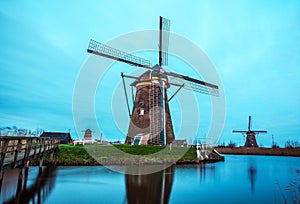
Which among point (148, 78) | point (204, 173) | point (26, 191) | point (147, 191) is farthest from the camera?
point (148, 78)

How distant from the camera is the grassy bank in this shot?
1184cm

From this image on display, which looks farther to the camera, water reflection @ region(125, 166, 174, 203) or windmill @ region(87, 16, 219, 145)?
windmill @ region(87, 16, 219, 145)

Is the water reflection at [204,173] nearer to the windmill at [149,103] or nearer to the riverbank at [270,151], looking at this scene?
the windmill at [149,103]

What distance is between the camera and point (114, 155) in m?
12.7

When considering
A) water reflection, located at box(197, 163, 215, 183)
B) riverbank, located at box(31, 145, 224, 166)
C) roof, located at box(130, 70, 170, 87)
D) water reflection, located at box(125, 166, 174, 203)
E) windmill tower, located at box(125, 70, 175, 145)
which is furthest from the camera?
roof, located at box(130, 70, 170, 87)

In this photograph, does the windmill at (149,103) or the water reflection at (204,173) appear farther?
the windmill at (149,103)

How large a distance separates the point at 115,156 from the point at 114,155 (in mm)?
113

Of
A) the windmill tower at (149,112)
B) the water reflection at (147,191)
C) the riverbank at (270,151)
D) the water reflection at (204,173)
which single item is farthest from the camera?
the riverbank at (270,151)

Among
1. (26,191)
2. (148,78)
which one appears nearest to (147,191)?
(26,191)

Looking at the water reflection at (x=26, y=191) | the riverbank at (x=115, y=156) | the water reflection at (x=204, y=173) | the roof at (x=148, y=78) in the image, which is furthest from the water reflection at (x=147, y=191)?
the roof at (x=148, y=78)

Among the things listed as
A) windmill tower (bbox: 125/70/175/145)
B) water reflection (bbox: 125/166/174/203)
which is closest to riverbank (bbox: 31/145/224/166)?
windmill tower (bbox: 125/70/175/145)

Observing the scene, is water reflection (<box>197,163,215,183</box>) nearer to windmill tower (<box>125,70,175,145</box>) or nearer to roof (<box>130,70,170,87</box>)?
windmill tower (<box>125,70,175,145</box>)

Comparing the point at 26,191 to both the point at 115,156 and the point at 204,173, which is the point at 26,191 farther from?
the point at 204,173

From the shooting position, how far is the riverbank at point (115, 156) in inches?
464
